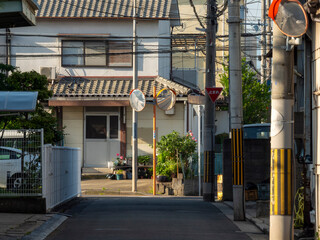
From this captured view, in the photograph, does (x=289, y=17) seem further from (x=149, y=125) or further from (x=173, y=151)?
(x=149, y=125)

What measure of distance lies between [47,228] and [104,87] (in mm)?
17939

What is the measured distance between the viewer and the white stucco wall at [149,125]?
100.0 ft

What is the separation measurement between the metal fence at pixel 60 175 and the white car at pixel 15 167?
11.8 inches

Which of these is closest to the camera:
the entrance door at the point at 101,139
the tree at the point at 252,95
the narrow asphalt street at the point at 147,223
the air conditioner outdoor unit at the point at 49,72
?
the narrow asphalt street at the point at 147,223

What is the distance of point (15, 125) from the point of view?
1836 centimetres

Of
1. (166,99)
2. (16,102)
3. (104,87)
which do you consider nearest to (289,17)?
(16,102)

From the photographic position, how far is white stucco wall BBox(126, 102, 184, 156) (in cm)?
3047

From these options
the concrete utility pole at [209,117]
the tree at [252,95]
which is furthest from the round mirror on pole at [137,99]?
the tree at [252,95]

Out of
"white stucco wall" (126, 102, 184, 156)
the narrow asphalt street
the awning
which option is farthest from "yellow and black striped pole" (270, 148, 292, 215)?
"white stucco wall" (126, 102, 184, 156)

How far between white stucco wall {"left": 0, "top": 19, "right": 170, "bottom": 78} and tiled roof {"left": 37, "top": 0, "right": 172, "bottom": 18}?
0.40 m

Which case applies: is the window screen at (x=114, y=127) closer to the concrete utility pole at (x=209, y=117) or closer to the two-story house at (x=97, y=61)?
the two-story house at (x=97, y=61)

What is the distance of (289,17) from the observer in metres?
9.05

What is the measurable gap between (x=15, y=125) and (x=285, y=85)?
1081 centimetres

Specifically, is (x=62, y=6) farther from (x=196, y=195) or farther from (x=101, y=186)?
(x=196, y=195)
